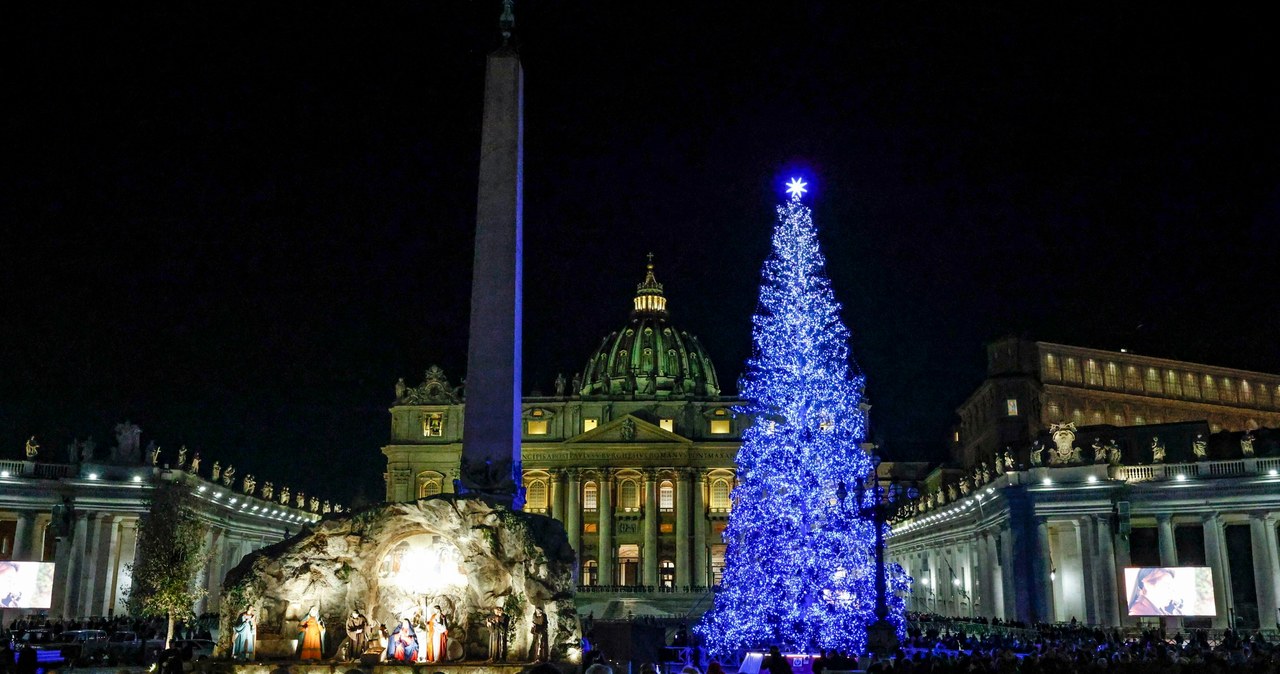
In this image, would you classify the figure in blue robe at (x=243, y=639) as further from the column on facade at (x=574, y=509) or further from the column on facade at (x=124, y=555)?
the column on facade at (x=574, y=509)

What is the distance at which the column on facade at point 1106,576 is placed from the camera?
51062 millimetres

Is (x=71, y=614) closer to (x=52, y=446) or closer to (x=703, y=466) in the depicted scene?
(x=52, y=446)

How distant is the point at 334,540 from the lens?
26531 mm

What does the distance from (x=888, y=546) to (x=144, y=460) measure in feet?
212

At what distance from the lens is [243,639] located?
2520cm

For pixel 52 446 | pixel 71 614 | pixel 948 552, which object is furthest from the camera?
pixel 948 552

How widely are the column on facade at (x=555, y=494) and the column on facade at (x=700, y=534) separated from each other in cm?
1254

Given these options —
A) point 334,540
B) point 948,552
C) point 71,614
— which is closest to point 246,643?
point 334,540

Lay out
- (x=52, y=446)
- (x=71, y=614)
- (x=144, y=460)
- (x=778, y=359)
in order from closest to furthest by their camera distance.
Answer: (x=778, y=359)
(x=71, y=614)
(x=144, y=460)
(x=52, y=446)

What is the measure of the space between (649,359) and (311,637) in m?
99.1

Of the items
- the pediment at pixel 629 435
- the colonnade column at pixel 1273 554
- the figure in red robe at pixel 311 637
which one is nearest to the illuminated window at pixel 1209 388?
the colonnade column at pixel 1273 554

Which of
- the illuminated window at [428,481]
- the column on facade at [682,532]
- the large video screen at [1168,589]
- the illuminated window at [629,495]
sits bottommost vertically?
the large video screen at [1168,589]

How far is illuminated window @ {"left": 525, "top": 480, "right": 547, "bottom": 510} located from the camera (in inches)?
4124

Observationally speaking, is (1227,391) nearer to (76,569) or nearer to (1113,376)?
(1113,376)
